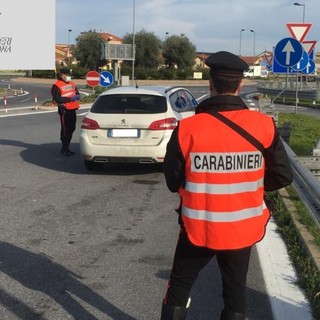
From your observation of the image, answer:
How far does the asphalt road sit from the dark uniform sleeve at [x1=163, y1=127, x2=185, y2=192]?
4.54ft

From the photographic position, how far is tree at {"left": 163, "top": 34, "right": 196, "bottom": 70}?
86.8 meters

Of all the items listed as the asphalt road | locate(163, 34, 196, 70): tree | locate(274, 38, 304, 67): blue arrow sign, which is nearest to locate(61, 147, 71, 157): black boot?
the asphalt road

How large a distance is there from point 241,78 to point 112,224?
3.74 metres

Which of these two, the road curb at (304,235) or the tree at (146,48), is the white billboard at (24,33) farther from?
the tree at (146,48)

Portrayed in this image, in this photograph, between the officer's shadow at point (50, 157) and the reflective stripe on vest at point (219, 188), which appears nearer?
the reflective stripe on vest at point (219, 188)

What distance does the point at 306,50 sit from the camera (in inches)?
777

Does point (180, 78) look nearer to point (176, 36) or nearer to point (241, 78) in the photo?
point (176, 36)

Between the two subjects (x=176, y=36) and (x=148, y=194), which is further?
(x=176, y=36)

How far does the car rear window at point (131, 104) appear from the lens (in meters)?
8.97

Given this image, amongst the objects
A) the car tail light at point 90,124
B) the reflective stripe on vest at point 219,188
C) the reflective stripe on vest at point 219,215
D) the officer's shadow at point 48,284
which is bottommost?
the officer's shadow at point 48,284

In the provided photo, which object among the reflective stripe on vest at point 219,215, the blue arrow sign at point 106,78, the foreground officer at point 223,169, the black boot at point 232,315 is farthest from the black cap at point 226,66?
the blue arrow sign at point 106,78

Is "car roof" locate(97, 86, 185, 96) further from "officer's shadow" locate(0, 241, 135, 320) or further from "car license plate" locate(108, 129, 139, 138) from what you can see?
"officer's shadow" locate(0, 241, 135, 320)

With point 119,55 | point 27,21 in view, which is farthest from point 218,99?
point 119,55

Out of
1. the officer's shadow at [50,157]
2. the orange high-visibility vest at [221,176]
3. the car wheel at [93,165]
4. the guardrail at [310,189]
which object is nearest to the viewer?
the orange high-visibility vest at [221,176]
